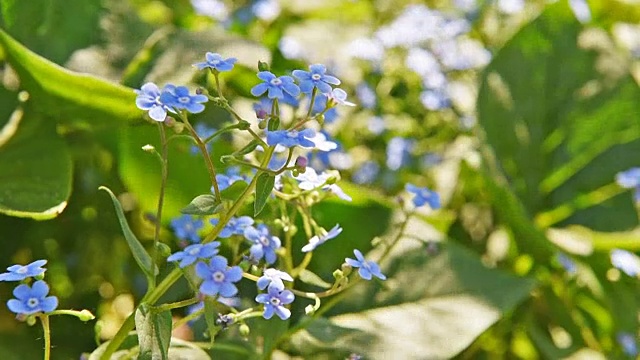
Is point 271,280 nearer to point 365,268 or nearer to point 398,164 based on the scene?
point 365,268

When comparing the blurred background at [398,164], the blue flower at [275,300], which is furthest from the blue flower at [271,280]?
the blurred background at [398,164]

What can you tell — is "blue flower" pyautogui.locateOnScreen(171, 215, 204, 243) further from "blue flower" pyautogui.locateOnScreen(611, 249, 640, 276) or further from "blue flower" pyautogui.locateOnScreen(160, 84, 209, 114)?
"blue flower" pyautogui.locateOnScreen(611, 249, 640, 276)

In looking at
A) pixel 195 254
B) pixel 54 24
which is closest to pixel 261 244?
pixel 195 254

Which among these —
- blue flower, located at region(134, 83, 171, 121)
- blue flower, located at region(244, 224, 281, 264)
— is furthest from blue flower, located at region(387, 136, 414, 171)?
blue flower, located at region(134, 83, 171, 121)

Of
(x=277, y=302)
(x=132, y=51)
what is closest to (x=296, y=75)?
(x=277, y=302)

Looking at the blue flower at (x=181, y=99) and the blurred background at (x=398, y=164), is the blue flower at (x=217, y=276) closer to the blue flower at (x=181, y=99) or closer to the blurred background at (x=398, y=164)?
the blue flower at (x=181, y=99)
